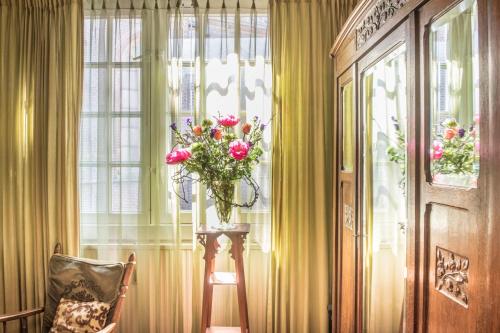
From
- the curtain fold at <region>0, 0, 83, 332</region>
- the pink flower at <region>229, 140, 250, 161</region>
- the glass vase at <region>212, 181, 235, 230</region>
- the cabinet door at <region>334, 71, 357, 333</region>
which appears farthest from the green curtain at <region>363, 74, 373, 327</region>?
the curtain fold at <region>0, 0, 83, 332</region>

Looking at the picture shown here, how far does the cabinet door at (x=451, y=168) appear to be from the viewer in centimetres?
87

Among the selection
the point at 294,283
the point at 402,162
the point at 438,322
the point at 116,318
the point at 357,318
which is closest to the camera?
the point at 438,322

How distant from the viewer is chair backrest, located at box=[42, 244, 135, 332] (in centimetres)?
210

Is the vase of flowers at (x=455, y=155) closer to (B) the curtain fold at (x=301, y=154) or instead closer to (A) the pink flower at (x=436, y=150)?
(A) the pink flower at (x=436, y=150)

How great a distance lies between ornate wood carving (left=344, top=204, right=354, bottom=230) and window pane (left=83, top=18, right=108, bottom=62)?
1786 mm

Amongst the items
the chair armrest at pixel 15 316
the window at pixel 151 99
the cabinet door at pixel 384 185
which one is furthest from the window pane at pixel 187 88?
the chair armrest at pixel 15 316

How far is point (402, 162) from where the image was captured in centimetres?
125

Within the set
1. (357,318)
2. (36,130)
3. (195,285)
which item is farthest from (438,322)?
(36,130)

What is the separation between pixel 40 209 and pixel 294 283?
5.59 feet

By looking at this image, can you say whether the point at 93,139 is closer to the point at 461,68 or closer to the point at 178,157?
the point at 178,157

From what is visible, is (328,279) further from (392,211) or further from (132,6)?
(132,6)

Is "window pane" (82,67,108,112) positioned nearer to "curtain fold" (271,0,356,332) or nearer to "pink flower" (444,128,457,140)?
"curtain fold" (271,0,356,332)

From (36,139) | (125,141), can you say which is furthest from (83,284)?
(36,139)

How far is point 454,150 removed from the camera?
965mm
